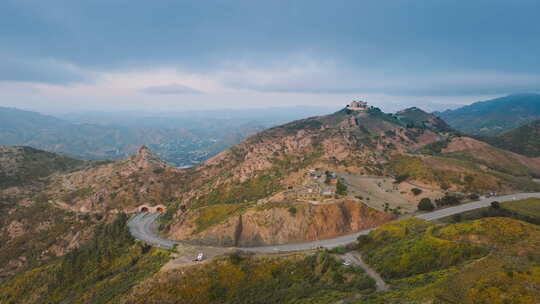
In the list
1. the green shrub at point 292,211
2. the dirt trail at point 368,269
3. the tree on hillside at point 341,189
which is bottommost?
the dirt trail at point 368,269

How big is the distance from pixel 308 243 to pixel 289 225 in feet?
25.2

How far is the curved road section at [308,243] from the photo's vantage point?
69.6 meters

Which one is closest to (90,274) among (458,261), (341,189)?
(341,189)

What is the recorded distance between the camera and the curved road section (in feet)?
228

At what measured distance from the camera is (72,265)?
7781cm

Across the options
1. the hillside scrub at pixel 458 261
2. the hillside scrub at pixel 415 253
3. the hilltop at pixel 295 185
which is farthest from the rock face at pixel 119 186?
the hillside scrub at pixel 458 261

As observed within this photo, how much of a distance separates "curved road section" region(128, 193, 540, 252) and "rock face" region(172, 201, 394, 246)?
2.94 meters

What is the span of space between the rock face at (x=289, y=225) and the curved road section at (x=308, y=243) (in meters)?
2.94

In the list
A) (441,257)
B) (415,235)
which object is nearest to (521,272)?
(441,257)

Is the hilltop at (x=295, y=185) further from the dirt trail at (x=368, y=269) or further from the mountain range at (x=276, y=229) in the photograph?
the dirt trail at (x=368, y=269)

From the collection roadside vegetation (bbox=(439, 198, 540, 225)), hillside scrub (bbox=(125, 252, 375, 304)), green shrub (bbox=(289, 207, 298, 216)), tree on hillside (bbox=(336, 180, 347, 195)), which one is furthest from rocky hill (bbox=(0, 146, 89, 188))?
roadside vegetation (bbox=(439, 198, 540, 225))

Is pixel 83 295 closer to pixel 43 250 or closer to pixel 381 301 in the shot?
pixel 43 250

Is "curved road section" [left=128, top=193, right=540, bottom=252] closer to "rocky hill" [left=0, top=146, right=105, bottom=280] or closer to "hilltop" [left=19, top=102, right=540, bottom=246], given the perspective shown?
"hilltop" [left=19, top=102, right=540, bottom=246]

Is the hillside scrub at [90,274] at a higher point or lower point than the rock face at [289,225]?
lower
